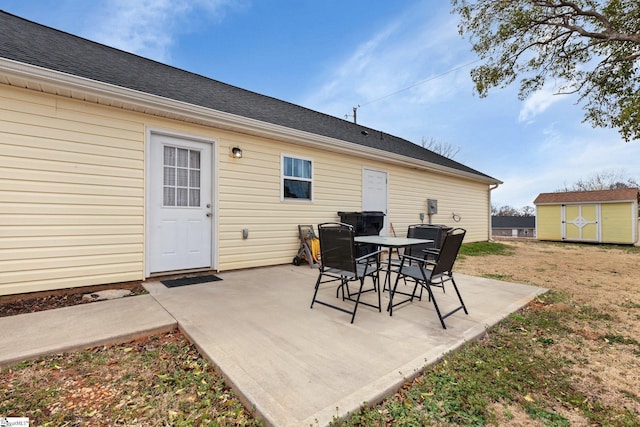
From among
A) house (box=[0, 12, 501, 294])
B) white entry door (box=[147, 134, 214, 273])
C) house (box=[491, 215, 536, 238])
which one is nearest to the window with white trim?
house (box=[0, 12, 501, 294])

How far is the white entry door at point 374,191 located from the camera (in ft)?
23.3

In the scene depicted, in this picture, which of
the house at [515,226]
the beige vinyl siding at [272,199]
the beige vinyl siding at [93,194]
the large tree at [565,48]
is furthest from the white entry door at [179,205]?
the house at [515,226]

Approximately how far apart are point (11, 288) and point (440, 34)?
1035 centimetres

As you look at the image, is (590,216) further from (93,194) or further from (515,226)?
(515,226)

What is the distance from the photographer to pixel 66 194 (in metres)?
3.55

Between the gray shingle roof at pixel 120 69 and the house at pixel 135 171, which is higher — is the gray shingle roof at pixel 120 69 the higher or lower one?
the higher one

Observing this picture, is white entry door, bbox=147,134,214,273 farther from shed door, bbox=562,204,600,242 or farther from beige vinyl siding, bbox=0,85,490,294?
shed door, bbox=562,204,600,242

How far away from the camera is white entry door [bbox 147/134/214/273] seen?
13.9 feet

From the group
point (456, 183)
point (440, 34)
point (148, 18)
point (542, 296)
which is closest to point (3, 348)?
point (542, 296)

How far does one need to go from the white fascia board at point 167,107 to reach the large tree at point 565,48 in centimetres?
436

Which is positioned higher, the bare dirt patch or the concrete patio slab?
the bare dirt patch

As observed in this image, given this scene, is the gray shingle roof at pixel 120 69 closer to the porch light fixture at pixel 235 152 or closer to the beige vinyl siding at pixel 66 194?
the beige vinyl siding at pixel 66 194

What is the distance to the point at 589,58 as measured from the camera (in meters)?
7.33

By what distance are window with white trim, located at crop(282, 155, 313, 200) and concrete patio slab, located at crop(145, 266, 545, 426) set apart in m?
2.25
